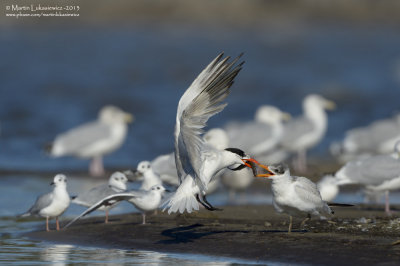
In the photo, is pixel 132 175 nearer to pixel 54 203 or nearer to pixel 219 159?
pixel 54 203

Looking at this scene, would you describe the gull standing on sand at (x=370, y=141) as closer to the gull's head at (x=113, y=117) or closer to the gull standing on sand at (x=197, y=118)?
the gull's head at (x=113, y=117)

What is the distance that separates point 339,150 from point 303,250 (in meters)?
9.55

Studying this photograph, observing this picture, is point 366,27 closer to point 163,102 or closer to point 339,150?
point 163,102

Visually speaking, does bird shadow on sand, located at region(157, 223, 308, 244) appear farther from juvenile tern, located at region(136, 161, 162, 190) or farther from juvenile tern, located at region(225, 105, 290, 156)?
juvenile tern, located at region(225, 105, 290, 156)

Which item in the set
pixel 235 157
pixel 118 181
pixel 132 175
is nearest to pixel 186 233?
pixel 235 157

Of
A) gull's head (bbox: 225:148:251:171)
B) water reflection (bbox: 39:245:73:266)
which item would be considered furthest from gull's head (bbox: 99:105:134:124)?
water reflection (bbox: 39:245:73:266)

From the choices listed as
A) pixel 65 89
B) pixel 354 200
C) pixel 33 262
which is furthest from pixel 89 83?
pixel 33 262

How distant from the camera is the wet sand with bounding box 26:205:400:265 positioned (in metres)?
7.65

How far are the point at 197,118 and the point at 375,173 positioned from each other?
4.03 meters

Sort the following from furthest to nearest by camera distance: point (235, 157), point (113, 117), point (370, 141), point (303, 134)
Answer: point (113, 117)
point (303, 134)
point (370, 141)
point (235, 157)

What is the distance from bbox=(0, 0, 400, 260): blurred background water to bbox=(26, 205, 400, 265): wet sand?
903 millimetres

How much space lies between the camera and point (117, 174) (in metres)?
10.9

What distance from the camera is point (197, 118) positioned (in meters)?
8.09

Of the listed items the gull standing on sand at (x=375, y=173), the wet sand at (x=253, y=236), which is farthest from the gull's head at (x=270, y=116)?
the wet sand at (x=253, y=236)
